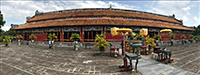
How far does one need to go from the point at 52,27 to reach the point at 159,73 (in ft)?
65.5

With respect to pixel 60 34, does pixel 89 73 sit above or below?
below

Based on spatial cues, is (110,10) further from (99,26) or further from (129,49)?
(129,49)


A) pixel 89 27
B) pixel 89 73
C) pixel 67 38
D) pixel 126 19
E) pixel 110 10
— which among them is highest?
pixel 110 10

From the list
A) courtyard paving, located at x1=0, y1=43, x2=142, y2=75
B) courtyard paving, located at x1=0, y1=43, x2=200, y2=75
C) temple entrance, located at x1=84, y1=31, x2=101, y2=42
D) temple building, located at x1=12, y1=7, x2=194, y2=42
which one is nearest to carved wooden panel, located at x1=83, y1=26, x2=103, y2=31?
temple building, located at x1=12, y1=7, x2=194, y2=42

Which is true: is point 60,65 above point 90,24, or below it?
below

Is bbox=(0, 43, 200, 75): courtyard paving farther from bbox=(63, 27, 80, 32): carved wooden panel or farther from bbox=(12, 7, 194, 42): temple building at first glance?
bbox=(63, 27, 80, 32): carved wooden panel

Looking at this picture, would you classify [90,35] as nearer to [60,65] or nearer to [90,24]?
[90,24]

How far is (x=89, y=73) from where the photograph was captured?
5.11 meters

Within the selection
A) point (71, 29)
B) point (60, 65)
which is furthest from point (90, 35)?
point (60, 65)

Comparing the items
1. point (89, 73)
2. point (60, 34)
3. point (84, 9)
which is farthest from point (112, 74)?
point (84, 9)

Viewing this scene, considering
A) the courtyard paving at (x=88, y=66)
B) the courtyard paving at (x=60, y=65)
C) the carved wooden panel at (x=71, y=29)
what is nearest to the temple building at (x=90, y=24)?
the carved wooden panel at (x=71, y=29)

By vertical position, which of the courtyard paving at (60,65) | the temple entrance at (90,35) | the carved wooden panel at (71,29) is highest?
the carved wooden panel at (71,29)

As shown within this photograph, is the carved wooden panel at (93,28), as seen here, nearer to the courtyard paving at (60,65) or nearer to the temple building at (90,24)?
the temple building at (90,24)

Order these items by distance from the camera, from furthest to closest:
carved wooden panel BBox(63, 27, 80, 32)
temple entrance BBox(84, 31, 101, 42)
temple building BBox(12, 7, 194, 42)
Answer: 1. carved wooden panel BBox(63, 27, 80, 32)
2. temple entrance BBox(84, 31, 101, 42)
3. temple building BBox(12, 7, 194, 42)
